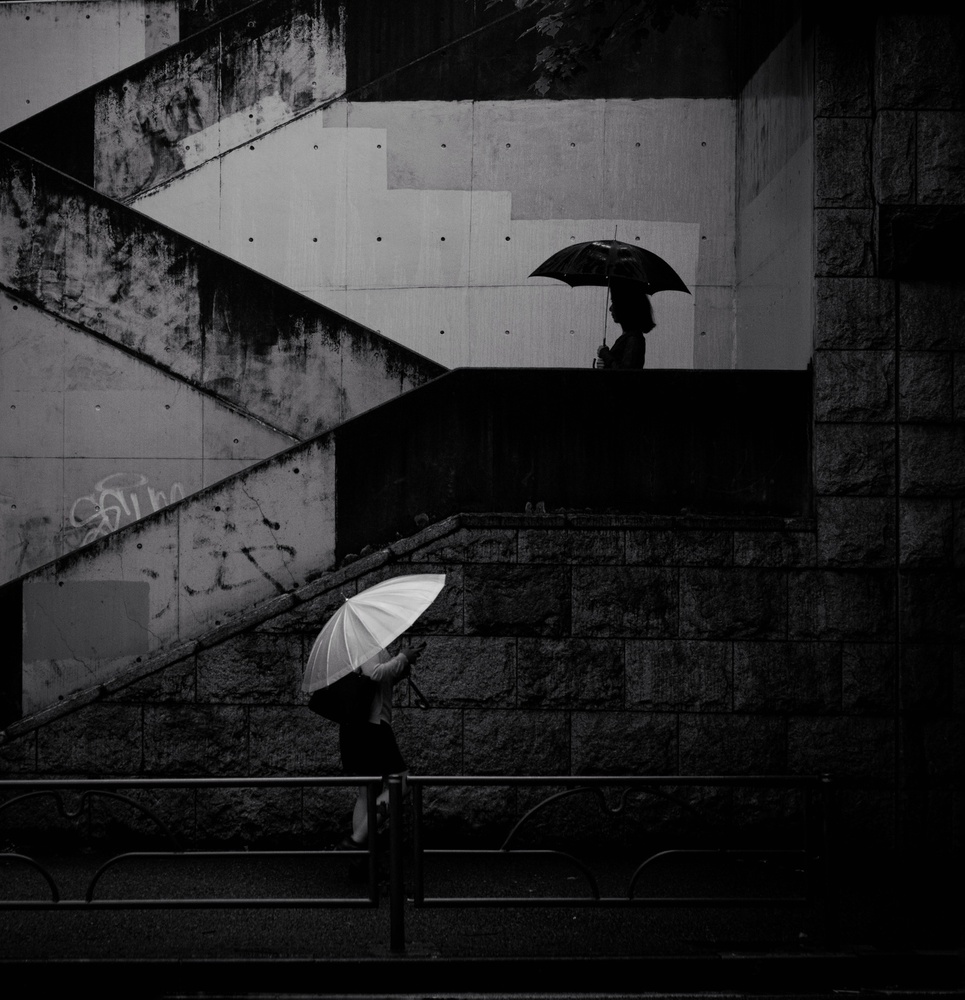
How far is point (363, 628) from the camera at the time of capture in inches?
272

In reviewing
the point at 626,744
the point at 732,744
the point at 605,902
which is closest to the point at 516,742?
the point at 626,744

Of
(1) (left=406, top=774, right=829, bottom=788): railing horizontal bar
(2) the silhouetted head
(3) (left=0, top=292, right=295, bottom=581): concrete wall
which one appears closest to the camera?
(1) (left=406, top=774, right=829, bottom=788): railing horizontal bar

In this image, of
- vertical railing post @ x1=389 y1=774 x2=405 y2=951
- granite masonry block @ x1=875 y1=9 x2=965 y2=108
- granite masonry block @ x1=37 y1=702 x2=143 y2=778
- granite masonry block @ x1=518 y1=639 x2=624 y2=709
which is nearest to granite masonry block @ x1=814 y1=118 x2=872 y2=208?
granite masonry block @ x1=875 y1=9 x2=965 y2=108

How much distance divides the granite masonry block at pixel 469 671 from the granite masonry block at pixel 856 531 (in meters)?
2.49

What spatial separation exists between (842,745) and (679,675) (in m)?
1.29

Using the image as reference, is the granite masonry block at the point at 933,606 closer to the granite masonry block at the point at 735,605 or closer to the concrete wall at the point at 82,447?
the granite masonry block at the point at 735,605

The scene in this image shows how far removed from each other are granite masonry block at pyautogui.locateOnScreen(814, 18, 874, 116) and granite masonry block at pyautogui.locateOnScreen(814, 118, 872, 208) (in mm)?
108

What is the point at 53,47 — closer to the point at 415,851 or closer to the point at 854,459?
the point at 854,459

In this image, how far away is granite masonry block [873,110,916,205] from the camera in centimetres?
880

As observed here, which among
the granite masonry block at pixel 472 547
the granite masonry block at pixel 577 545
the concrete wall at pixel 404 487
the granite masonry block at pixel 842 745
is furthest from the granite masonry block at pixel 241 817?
the granite masonry block at pixel 842 745

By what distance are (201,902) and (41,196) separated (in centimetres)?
733

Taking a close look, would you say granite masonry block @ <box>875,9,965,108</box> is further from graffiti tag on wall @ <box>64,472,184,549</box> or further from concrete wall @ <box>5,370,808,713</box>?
graffiti tag on wall @ <box>64,472,184,549</box>

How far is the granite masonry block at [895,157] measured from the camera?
880 cm

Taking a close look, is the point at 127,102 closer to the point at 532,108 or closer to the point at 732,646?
the point at 532,108
